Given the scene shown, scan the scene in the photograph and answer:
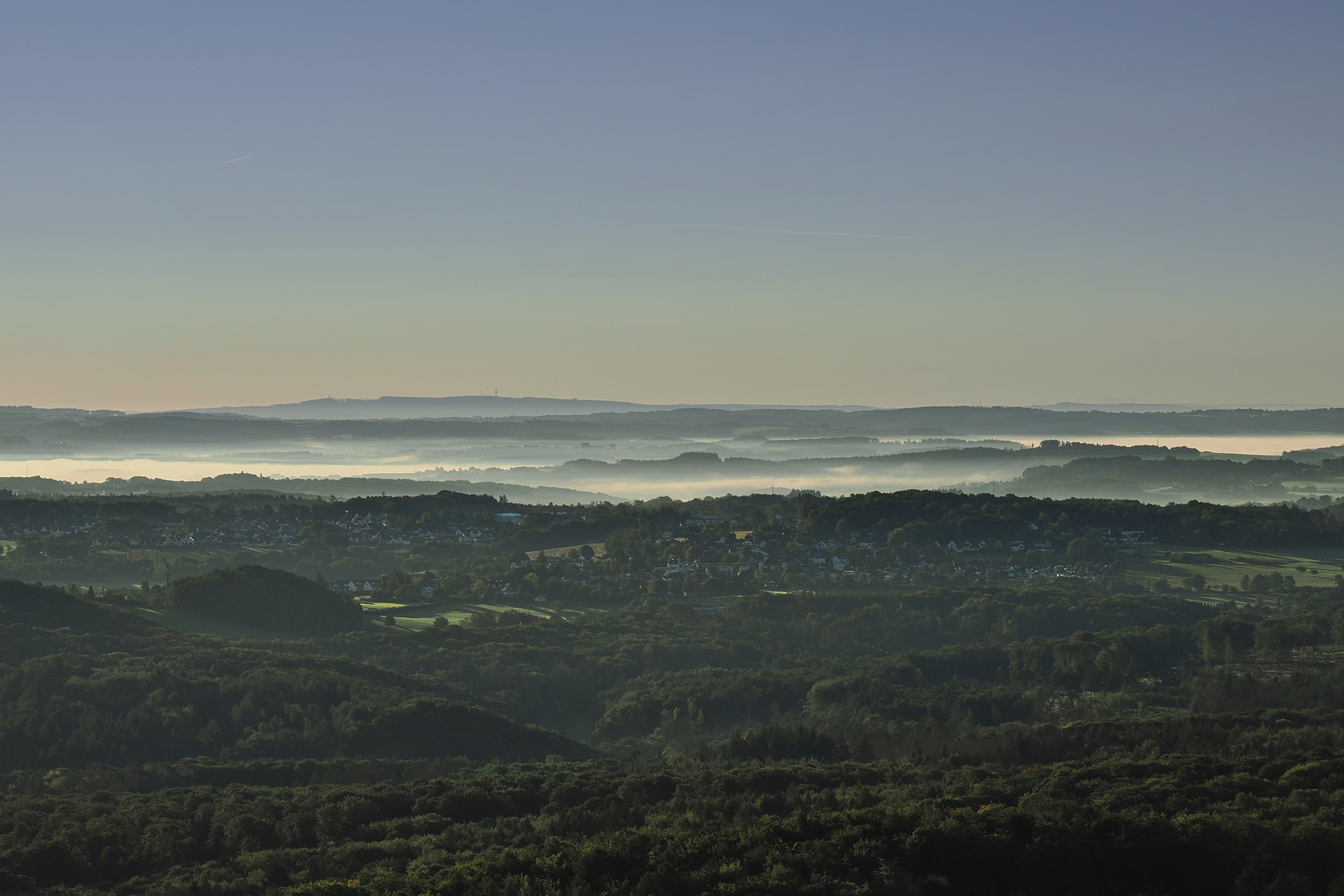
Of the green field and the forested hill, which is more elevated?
the green field

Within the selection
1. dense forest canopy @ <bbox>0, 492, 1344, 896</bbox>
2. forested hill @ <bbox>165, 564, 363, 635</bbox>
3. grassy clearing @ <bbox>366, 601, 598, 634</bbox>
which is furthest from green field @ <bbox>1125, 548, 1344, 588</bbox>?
forested hill @ <bbox>165, 564, 363, 635</bbox>

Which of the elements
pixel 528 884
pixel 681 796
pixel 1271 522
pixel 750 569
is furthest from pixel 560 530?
pixel 528 884

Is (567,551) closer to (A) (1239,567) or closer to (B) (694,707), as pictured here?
(B) (694,707)

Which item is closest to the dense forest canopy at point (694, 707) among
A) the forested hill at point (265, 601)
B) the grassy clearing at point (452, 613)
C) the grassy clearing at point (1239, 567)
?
the forested hill at point (265, 601)

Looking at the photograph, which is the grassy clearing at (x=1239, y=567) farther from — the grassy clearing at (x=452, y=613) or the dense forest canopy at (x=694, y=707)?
Result: the grassy clearing at (x=452, y=613)

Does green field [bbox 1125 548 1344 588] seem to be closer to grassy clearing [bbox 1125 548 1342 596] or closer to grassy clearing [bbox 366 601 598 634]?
grassy clearing [bbox 1125 548 1342 596]

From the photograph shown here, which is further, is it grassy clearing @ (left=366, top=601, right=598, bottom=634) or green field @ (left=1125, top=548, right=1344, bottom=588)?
green field @ (left=1125, top=548, right=1344, bottom=588)

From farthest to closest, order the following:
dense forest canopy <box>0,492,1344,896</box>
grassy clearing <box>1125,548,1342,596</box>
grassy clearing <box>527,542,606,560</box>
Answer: grassy clearing <box>527,542,606,560</box> < grassy clearing <box>1125,548,1342,596</box> < dense forest canopy <box>0,492,1344,896</box>

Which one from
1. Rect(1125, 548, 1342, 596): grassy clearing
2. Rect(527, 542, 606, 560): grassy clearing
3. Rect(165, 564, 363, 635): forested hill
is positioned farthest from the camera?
Rect(527, 542, 606, 560): grassy clearing

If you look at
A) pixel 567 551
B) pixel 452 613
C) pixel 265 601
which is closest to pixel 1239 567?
pixel 567 551

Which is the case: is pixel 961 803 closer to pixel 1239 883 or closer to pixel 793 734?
pixel 1239 883
